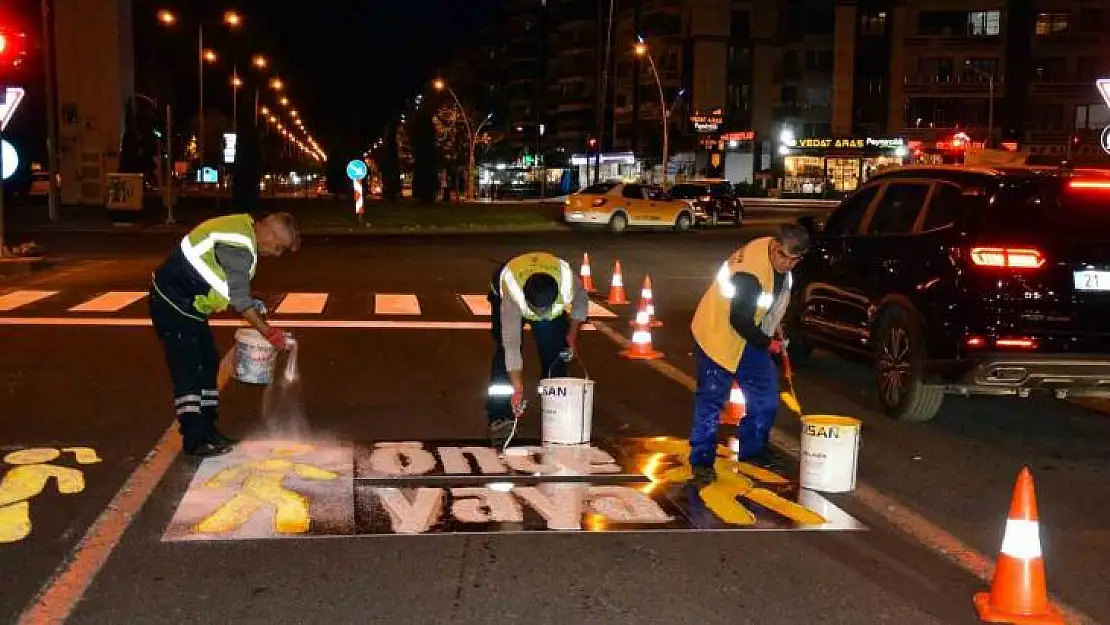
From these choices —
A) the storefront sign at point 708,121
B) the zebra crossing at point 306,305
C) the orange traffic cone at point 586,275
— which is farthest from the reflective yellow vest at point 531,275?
the storefront sign at point 708,121

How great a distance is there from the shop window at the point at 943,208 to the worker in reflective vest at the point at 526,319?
108 inches

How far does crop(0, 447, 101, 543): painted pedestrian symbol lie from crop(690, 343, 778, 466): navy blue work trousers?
351 centimetres

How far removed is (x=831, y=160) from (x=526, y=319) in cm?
7629

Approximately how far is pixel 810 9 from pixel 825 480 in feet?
268

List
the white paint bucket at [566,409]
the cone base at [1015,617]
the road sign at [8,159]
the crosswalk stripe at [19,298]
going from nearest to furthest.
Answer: the cone base at [1015,617] < the white paint bucket at [566,409] < the crosswalk stripe at [19,298] < the road sign at [8,159]

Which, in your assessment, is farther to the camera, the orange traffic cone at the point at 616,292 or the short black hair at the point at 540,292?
the orange traffic cone at the point at 616,292

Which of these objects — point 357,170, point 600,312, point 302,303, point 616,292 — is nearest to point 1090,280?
point 600,312

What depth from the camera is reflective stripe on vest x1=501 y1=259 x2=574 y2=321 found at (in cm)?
725

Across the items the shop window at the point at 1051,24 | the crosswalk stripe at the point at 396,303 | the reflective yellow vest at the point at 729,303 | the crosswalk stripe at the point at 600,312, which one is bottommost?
the crosswalk stripe at the point at 600,312

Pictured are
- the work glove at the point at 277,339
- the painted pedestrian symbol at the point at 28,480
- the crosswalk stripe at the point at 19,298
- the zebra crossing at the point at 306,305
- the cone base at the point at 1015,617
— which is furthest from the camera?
the crosswalk stripe at the point at 19,298

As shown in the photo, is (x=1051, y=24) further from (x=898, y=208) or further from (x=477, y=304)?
(x=898, y=208)

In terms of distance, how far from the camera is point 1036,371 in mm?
7965

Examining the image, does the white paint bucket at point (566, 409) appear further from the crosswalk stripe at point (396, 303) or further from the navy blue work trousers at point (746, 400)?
the crosswalk stripe at point (396, 303)

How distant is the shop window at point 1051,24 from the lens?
250 ft
